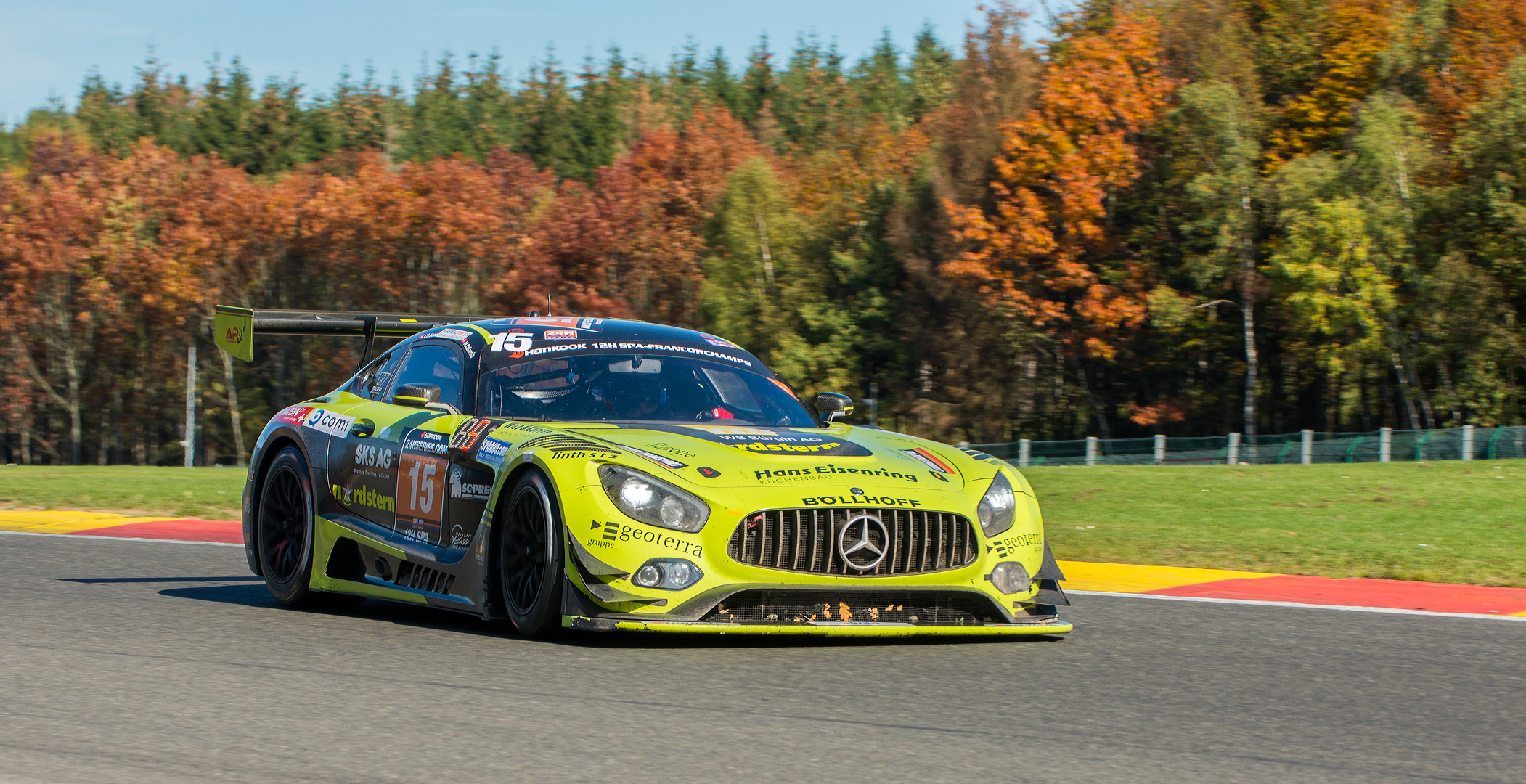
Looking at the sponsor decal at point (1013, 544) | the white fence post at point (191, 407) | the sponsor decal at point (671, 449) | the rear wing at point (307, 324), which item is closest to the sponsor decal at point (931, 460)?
the sponsor decal at point (1013, 544)

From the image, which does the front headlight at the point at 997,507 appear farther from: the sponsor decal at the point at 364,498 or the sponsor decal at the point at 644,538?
the sponsor decal at the point at 364,498

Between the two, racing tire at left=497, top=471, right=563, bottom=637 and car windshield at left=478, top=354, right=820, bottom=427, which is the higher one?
car windshield at left=478, top=354, right=820, bottom=427

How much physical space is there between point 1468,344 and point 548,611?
120 feet

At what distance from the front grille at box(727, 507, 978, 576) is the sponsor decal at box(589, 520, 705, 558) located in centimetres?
15

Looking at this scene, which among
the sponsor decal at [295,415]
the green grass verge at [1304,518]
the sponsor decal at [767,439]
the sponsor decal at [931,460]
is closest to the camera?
the sponsor decal at [767,439]

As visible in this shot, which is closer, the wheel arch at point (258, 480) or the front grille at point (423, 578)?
the front grille at point (423, 578)

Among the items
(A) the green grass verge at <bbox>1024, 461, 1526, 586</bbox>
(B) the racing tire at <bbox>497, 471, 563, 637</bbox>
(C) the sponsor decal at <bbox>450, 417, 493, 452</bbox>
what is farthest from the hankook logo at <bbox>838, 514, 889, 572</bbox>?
(A) the green grass verge at <bbox>1024, 461, 1526, 586</bbox>

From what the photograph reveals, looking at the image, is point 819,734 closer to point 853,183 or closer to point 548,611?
point 548,611

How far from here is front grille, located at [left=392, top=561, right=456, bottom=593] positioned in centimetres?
719

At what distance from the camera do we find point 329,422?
8531mm

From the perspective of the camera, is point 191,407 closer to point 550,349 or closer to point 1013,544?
point 550,349

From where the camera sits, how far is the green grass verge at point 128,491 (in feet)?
55.6

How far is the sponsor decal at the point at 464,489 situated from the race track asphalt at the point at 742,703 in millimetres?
591

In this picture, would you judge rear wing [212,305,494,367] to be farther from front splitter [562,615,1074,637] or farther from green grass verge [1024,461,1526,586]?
green grass verge [1024,461,1526,586]
